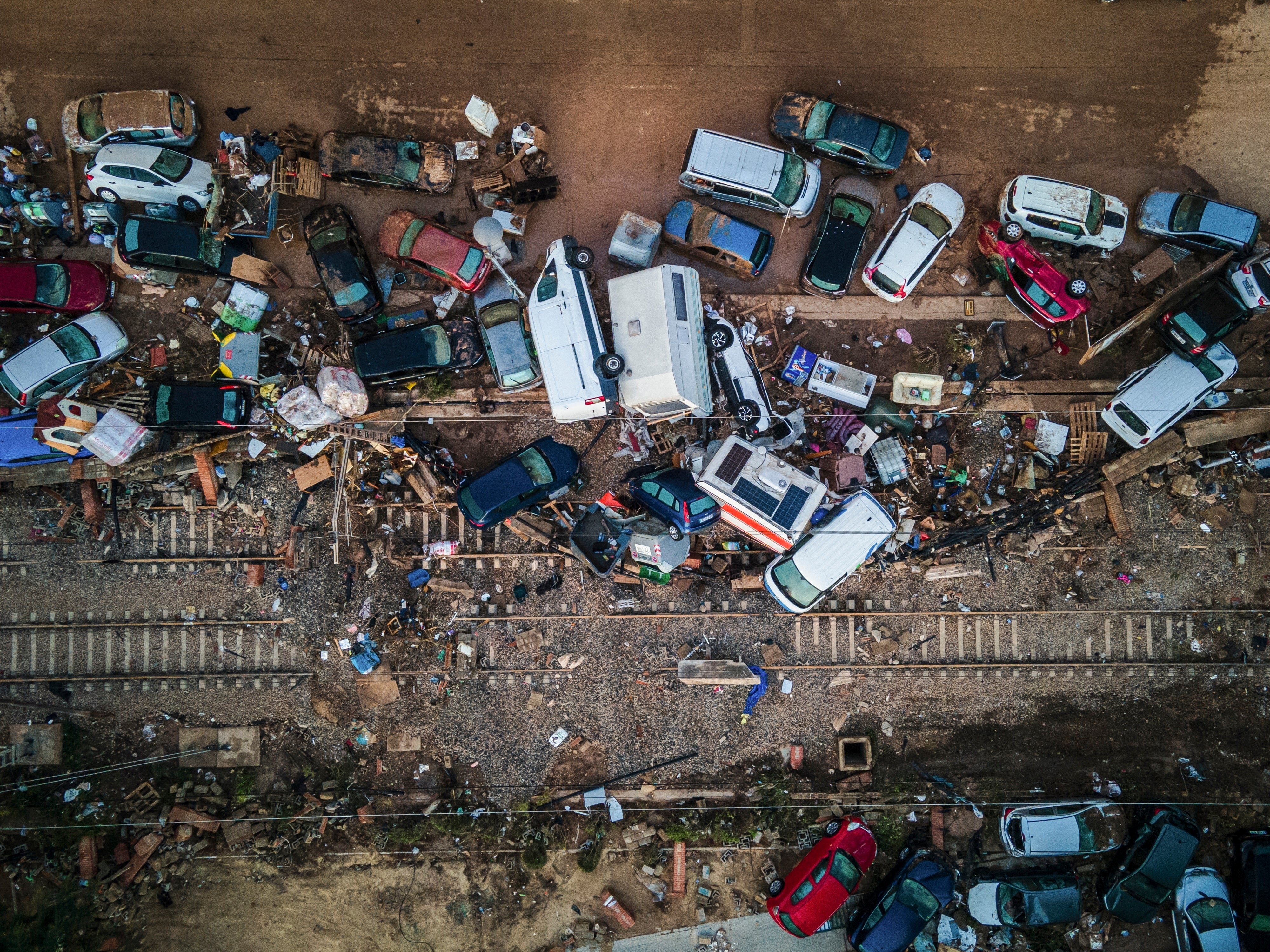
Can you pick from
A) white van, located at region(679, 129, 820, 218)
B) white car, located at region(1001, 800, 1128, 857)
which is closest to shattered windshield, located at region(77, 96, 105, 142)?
white van, located at region(679, 129, 820, 218)

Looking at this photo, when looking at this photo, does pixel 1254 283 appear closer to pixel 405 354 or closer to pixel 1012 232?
pixel 1012 232

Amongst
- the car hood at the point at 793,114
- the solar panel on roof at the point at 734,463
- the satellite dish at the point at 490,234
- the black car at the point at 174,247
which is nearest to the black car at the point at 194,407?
the black car at the point at 174,247

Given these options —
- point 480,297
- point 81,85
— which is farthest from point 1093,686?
point 81,85

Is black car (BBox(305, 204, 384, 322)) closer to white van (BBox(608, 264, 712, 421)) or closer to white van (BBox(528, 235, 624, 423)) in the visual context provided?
white van (BBox(528, 235, 624, 423))

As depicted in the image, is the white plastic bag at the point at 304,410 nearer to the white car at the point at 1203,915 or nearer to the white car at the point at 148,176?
the white car at the point at 148,176

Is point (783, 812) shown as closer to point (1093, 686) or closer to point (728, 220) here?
point (1093, 686)

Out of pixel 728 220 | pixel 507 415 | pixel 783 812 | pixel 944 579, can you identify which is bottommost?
pixel 783 812
